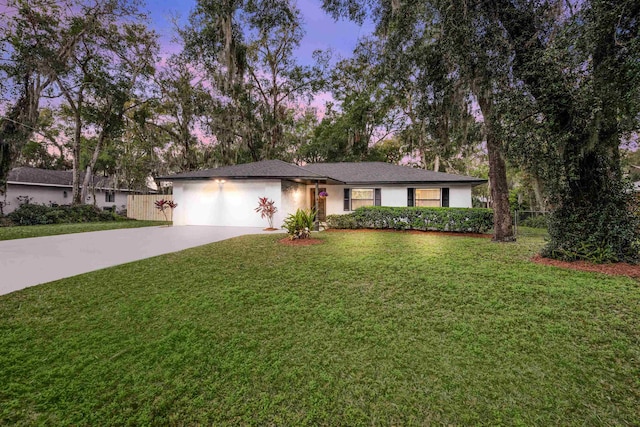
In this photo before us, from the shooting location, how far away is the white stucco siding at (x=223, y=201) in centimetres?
1222

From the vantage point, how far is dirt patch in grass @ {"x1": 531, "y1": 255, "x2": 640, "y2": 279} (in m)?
4.89

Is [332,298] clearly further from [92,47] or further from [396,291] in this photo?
[92,47]

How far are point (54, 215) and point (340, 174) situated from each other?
652 inches

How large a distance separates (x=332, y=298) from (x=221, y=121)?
18.2m

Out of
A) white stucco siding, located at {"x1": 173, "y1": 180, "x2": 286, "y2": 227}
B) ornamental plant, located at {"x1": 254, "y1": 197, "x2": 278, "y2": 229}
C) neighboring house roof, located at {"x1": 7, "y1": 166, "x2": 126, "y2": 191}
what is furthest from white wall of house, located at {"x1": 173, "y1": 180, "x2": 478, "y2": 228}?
neighboring house roof, located at {"x1": 7, "y1": 166, "x2": 126, "y2": 191}

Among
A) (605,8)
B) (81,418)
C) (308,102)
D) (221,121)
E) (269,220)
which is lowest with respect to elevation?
(81,418)

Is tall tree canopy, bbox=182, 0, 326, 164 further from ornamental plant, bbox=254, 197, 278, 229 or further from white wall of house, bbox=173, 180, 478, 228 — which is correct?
ornamental plant, bbox=254, 197, 278, 229

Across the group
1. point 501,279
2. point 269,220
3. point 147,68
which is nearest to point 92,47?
point 147,68

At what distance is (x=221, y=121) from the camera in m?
18.5

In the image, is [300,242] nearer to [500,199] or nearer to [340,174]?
[500,199]

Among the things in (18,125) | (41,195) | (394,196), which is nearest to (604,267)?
(394,196)

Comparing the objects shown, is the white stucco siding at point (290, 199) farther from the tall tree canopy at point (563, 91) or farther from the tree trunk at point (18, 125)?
the tree trunk at point (18, 125)

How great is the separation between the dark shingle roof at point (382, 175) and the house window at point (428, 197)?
0.74 meters

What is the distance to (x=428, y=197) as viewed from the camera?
13664 mm
